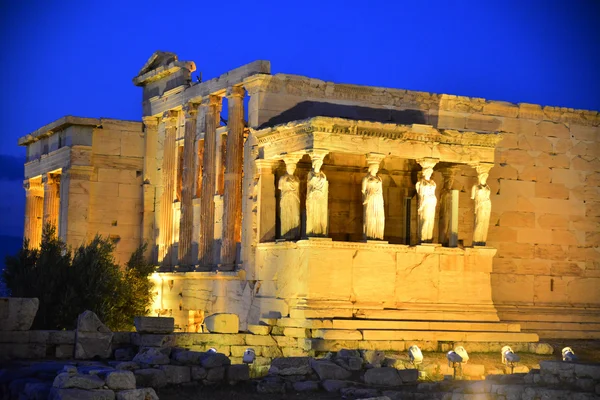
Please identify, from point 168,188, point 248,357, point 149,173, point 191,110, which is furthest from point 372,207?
point 149,173

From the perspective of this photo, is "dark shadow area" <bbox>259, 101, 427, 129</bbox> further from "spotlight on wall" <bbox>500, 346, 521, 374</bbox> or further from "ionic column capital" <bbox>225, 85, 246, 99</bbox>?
"spotlight on wall" <bbox>500, 346, 521, 374</bbox>

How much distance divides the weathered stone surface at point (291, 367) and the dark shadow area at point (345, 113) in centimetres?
750

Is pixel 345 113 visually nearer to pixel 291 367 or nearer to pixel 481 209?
pixel 481 209

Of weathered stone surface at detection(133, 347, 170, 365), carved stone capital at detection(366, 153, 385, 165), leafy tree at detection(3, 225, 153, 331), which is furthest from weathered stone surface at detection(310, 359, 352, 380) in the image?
leafy tree at detection(3, 225, 153, 331)

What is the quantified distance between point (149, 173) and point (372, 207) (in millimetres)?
9058

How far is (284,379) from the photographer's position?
16578mm

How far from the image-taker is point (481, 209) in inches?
925

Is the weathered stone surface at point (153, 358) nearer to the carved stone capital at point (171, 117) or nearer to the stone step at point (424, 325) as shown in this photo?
the stone step at point (424, 325)

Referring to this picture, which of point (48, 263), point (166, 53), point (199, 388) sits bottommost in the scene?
point (199, 388)

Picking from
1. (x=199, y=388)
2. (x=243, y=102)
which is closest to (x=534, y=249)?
(x=243, y=102)

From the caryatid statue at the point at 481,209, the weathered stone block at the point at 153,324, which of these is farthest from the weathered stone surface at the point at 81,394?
the caryatid statue at the point at 481,209

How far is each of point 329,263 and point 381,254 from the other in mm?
1184

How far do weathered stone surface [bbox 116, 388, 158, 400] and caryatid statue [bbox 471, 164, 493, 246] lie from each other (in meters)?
10.6

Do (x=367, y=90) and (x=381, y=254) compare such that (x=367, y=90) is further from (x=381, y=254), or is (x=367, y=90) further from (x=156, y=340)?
(x=156, y=340)
